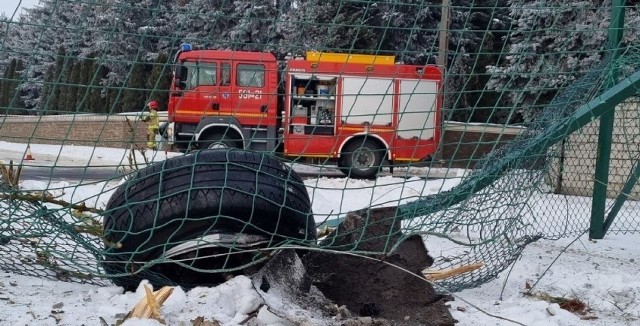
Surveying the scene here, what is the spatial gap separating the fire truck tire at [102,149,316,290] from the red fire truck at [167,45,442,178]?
0.56 metres

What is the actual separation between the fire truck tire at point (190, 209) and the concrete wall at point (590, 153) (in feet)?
10.9

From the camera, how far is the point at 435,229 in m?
3.69

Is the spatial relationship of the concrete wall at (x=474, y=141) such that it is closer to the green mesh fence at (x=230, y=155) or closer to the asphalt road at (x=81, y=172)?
the green mesh fence at (x=230, y=155)

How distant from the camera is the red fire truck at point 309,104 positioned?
4918 mm

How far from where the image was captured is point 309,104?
34.3 ft

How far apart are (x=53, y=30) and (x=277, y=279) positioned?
1.72 m

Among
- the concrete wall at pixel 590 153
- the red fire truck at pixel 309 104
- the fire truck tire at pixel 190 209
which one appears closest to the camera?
the fire truck tire at pixel 190 209

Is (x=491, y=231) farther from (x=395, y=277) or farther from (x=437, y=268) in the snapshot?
(x=395, y=277)

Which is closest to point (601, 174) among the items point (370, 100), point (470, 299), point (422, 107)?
point (422, 107)

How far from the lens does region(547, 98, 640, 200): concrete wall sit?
19.8 ft

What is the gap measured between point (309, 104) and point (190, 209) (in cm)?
751

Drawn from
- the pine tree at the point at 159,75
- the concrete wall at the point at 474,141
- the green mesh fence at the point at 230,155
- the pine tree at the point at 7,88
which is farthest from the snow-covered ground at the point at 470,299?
the pine tree at the point at 7,88

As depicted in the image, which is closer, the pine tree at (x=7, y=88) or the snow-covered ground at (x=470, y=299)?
the snow-covered ground at (x=470, y=299)

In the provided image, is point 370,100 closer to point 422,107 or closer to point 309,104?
point 422,107
